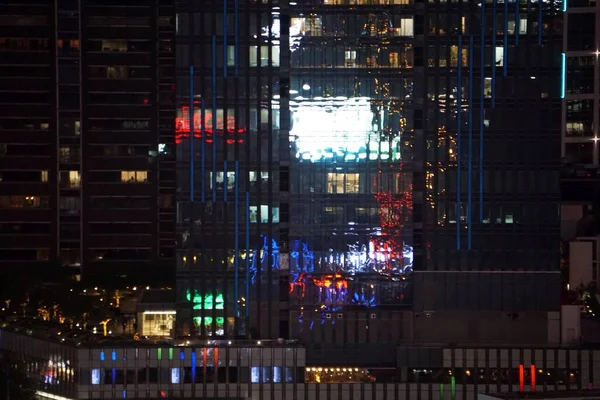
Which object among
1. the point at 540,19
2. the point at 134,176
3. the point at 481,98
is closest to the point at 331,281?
the point at 481,98

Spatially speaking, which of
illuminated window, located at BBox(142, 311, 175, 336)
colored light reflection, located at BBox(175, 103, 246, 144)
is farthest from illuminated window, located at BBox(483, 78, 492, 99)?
illuminated window, located at BBox(142, 311, 175, 336)

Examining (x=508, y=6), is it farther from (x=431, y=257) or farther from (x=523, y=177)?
(x=431, y=257)

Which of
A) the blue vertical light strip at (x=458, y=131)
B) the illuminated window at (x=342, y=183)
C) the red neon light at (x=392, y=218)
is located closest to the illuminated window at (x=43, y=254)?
the illuminated window at (x=342, y=183)

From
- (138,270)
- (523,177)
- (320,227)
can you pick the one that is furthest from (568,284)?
(138,270)

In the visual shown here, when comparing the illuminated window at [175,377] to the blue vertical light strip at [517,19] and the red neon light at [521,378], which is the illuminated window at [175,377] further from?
the blue vertical light strip at [517,19]

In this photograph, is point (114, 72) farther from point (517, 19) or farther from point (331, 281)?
point (517, 19)

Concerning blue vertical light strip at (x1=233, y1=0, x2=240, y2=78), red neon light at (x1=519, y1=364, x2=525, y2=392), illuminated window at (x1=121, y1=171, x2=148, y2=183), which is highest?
blue vertical light strip at (x1=233, y1=0, x2=240, y2=78)

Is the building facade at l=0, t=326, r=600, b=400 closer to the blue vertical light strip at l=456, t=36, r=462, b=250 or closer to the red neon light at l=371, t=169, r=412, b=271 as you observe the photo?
the red neon light at l=371, t=169, r=412, b=271
